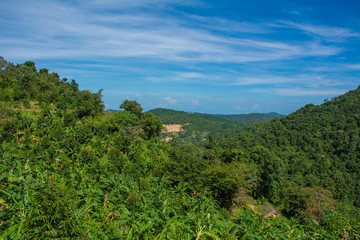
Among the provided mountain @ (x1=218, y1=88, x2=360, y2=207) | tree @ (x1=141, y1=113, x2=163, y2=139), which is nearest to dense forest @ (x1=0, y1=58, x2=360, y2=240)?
tree @ (x1=141, y1=113, x2=163, y2=139)

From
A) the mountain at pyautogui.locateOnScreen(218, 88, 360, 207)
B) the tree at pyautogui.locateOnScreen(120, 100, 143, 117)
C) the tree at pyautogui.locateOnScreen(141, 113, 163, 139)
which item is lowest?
the mountain at pyautogui.locateOnScreen(218, 88, 360, 207)

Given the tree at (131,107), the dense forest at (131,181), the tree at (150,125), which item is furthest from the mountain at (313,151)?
the tree at (131,107)

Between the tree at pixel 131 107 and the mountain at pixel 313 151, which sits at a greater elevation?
the tree at pixel 131 107

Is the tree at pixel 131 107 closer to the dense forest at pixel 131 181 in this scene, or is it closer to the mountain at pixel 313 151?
the dense forest at pixel 131 181

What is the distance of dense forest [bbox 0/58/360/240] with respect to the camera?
1.96m

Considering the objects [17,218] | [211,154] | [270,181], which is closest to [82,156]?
[17,218]

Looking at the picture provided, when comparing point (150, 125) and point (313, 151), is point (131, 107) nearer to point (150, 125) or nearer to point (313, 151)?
point (150, 125)

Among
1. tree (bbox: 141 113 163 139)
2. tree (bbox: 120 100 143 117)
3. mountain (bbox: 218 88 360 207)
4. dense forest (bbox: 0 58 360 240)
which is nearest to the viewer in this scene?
dense forest (bbox: 0 58 360 240)

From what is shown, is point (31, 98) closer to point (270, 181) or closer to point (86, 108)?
point (86, 108)

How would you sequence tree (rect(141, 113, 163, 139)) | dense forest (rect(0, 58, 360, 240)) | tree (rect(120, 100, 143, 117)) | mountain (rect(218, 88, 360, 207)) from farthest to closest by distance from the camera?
mountain (rect(218, 88, 360, 207)), tree (rect(120, 100, 143, 117)), tree (rect(141, 113, 163, 139)), dense forest (rect(0, 58, 360, 240))

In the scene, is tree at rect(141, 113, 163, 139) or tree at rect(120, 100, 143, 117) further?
tree at rect(120, 100, 143, 117)

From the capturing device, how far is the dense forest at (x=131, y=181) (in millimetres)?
1960

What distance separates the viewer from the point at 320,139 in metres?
48.4

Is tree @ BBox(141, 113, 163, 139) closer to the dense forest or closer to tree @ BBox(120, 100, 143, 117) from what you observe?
the dense forest
